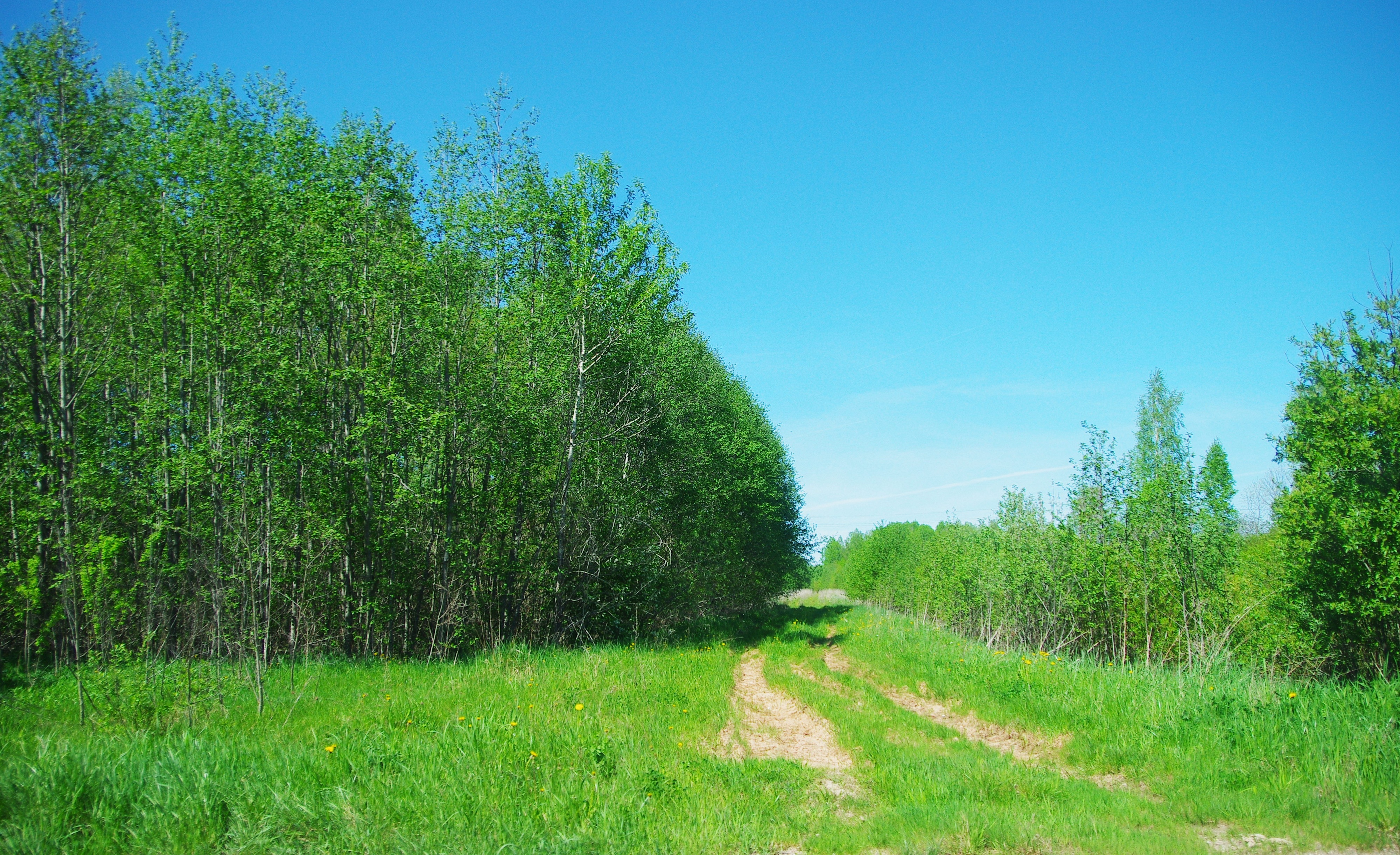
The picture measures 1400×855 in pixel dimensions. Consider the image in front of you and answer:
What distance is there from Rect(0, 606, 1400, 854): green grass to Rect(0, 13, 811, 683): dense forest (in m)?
3.58

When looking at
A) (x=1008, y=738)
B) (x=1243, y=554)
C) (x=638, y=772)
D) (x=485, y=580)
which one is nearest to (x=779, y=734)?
(x=1008, y=738)

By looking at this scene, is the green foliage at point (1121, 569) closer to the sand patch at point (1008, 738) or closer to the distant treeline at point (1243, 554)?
the distant treeline at point (1243, 554)

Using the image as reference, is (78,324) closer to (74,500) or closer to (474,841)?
(74,500)

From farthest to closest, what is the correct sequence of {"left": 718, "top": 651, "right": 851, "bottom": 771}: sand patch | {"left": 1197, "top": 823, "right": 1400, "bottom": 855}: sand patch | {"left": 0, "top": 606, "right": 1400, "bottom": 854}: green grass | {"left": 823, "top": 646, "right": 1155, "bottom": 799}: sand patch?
{"left": 718, "top": 651, "right": 851, "bottom": 771}: sand patch, {"left": 823, "top": 646, "right": 1155, "bottom": 799}: sand patch, {"left": 0, "top": 606, "right": 1400, "bottom": 854}: green grass, {"left": 1197, "top": 823, "right": 1400, "bottom": 855}: sand patch

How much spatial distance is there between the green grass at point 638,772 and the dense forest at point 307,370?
358 centimetres

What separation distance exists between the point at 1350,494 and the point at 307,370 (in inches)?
835

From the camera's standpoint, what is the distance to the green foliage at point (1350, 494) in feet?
43.2

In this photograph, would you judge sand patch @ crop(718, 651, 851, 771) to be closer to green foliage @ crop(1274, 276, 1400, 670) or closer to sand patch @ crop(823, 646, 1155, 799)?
sand patch @ crop(823, 646, 1155, 799)

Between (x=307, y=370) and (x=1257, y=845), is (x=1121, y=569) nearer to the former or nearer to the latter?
(x=1257, y=845)

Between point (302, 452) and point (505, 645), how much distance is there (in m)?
5.65

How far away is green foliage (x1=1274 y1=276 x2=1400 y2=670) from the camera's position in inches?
519

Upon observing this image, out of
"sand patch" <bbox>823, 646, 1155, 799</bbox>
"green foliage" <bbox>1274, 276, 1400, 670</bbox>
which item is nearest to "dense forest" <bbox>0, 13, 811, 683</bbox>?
"sand patch" <bbox>823, 646, 1155, 799</bbox>

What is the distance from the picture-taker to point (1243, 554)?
2212 cm

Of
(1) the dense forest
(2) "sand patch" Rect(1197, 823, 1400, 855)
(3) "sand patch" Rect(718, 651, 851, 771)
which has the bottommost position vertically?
(3) "sand patch" Rect(718, 651, 851, 771)
